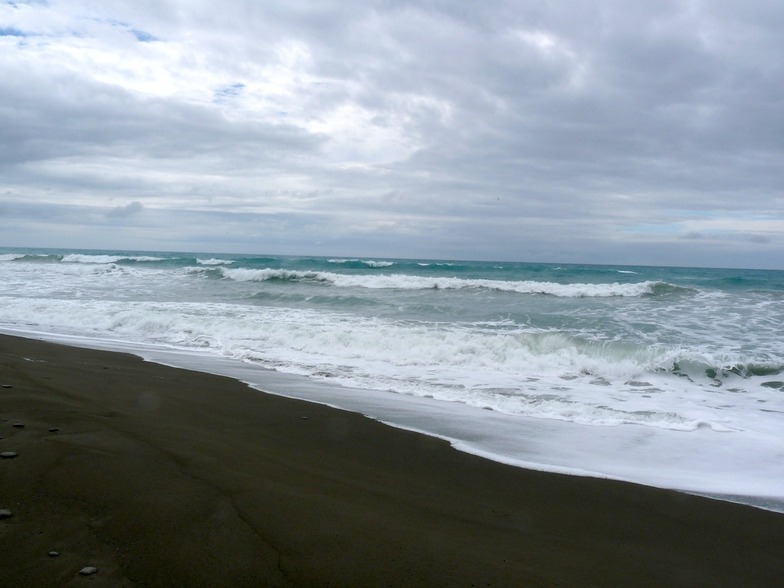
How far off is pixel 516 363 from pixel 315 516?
7.22m

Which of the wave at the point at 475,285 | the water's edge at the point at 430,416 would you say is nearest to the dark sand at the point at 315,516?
the water's edge at the point at 430,416

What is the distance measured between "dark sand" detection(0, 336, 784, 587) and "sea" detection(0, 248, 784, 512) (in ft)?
2.48

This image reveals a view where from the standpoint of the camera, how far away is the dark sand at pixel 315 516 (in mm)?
2686

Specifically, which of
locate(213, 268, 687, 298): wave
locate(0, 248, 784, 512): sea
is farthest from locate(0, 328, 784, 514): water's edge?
locate(213, 268, 687, 298): wave

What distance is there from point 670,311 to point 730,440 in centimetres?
1251

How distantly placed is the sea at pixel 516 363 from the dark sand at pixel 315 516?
0.75 m

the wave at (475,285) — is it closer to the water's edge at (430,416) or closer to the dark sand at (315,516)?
the water's edge at (430,416)

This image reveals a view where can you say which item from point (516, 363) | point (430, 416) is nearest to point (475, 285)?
point (516, 363)

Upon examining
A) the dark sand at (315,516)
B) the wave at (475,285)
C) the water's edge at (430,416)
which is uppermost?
the wave at (475,285)

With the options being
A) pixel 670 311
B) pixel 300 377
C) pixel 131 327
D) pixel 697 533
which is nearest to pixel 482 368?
pixel 300 377

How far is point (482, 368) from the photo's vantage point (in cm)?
969

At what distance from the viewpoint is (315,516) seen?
3.26 metres

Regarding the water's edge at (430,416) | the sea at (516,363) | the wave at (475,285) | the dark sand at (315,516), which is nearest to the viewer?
the dark sand at (315,516)

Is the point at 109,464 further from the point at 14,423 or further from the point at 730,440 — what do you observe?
the point at 730,440
